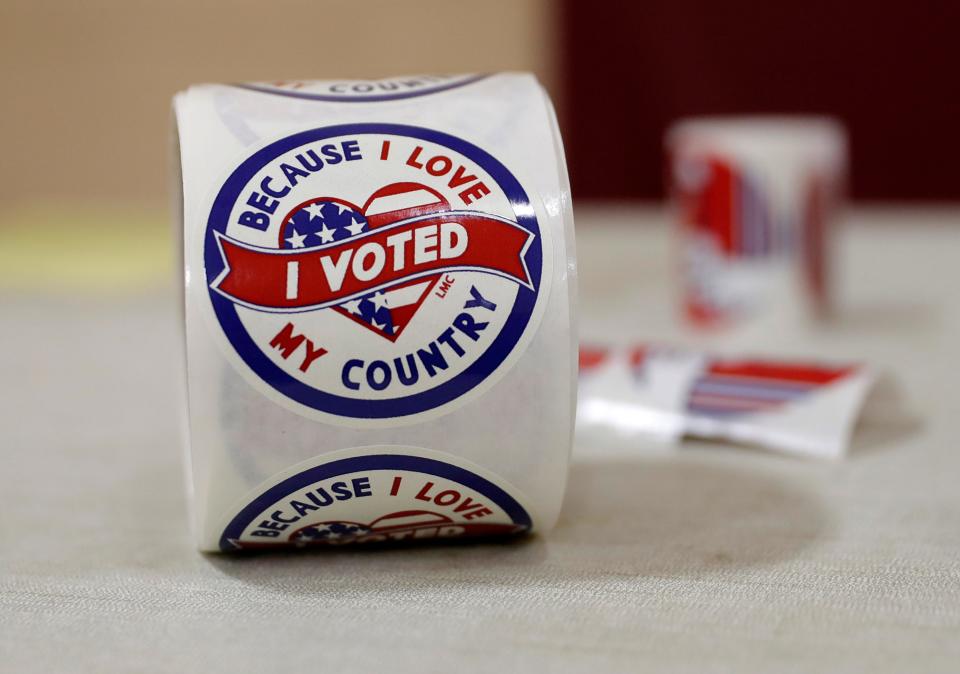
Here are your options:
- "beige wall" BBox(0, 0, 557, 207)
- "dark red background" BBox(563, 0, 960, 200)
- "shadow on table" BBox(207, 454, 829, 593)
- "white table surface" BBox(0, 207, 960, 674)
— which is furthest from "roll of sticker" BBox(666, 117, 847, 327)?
"beige wall" BBox(0, 0, 557, 207)

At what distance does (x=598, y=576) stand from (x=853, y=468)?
28 cm

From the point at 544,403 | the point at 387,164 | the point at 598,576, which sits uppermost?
A: the point at 387,164

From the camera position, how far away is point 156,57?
8.71 ft

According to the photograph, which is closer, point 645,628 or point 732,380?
point 645,628

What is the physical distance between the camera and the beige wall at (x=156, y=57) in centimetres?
255

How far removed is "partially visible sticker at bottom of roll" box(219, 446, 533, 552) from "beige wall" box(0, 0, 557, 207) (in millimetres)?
2040

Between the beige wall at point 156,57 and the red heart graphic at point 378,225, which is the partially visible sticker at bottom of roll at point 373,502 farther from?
the beige wall at point 156,57

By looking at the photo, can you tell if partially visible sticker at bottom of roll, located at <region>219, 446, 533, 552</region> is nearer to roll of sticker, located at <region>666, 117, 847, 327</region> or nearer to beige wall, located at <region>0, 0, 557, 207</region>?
roll of sticker, located at <region>666, 117, 847, 327</region>

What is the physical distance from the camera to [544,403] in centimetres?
58

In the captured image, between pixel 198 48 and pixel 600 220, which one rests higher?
pixel 198 48

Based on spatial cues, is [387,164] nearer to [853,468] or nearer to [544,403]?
[544,403]

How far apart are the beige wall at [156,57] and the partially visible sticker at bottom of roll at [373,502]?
204 cm

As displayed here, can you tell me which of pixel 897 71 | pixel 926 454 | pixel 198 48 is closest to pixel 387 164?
pixel 926 454

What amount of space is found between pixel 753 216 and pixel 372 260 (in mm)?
772
